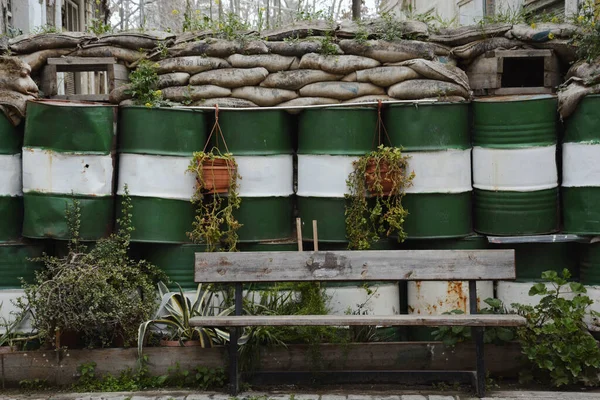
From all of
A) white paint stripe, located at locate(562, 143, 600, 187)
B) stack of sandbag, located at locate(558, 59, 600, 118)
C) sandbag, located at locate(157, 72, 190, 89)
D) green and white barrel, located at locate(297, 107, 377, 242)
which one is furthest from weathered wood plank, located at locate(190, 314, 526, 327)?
sandbag, located at locate(157, 72, 190, 89)

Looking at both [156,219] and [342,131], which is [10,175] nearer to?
[156,219]

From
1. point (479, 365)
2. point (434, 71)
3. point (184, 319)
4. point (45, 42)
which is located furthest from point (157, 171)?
point (479, 365)

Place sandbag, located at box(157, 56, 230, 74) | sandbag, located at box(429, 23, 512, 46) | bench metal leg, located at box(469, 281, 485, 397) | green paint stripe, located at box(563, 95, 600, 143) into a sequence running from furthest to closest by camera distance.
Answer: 1. sandbag, located at box(429, 23, 512, 46)
2. sandbag, located at box(157, 56, 230, 74)
3. green paint stripe, located at box(563, 95, 600, 143)
4. bench metal leg, located at box(469, 281, 485, 397)

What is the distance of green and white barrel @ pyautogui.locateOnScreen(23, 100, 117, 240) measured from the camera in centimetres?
555

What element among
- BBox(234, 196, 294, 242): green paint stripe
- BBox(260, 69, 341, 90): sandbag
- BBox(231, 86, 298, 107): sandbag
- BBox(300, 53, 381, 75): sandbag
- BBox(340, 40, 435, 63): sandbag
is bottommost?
BBox(234, 196, 294, 242): green paint stripe

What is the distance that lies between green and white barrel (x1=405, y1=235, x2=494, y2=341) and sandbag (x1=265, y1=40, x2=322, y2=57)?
1607 mm

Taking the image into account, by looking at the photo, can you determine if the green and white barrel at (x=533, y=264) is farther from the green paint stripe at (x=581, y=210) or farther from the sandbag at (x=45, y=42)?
the sandbag at (x=45, y=42)

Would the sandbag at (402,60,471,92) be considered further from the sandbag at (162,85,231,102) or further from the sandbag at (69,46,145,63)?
the sandbag at (69,46,145,63)

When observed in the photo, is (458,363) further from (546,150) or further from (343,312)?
(546,150)

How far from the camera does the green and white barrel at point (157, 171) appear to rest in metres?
5.63

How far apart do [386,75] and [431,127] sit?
1.82ft

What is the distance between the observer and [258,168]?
5.75 metres

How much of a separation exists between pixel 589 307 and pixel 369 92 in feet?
7.04

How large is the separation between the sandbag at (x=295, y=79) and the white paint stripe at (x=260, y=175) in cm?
57
